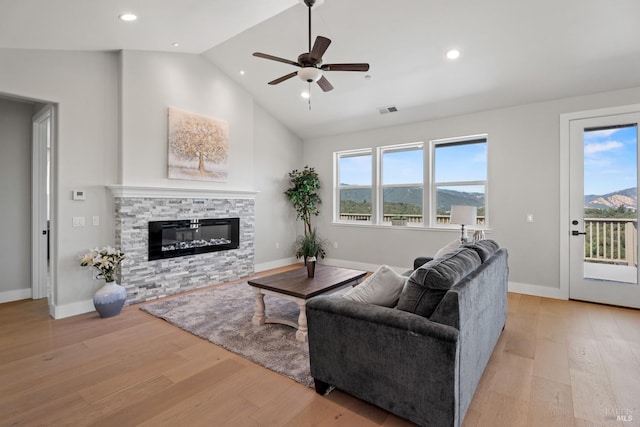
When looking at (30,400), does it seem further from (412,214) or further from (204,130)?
(412,214)

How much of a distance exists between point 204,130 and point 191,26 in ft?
4.89

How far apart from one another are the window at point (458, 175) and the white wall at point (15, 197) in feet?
20.0

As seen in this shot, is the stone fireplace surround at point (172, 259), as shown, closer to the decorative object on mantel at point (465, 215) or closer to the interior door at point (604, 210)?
the decorative object on mantel at point (465, 215)

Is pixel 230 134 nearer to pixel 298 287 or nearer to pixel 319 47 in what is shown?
pixel 319 47

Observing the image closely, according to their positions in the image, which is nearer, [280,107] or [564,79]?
[564,79]

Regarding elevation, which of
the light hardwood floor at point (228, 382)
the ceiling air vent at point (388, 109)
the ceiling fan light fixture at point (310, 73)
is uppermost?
the ceiling air vent at point (388, 109)

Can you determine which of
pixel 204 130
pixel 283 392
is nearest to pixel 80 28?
pixel 204 130

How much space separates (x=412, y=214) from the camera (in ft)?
18.3

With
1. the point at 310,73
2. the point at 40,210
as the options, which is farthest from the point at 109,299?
the point at 310,73

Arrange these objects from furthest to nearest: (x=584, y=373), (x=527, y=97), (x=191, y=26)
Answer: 1. (x=527, y=97)
2. (x=191, y=26)
3. (x=584, y=373)

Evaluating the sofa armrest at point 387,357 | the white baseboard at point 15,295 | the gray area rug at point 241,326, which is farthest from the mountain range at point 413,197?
the white baseboard at point 15,295

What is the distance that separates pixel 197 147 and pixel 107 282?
7.29 feet

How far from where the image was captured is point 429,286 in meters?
1.79

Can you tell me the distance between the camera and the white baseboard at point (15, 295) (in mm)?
4078
